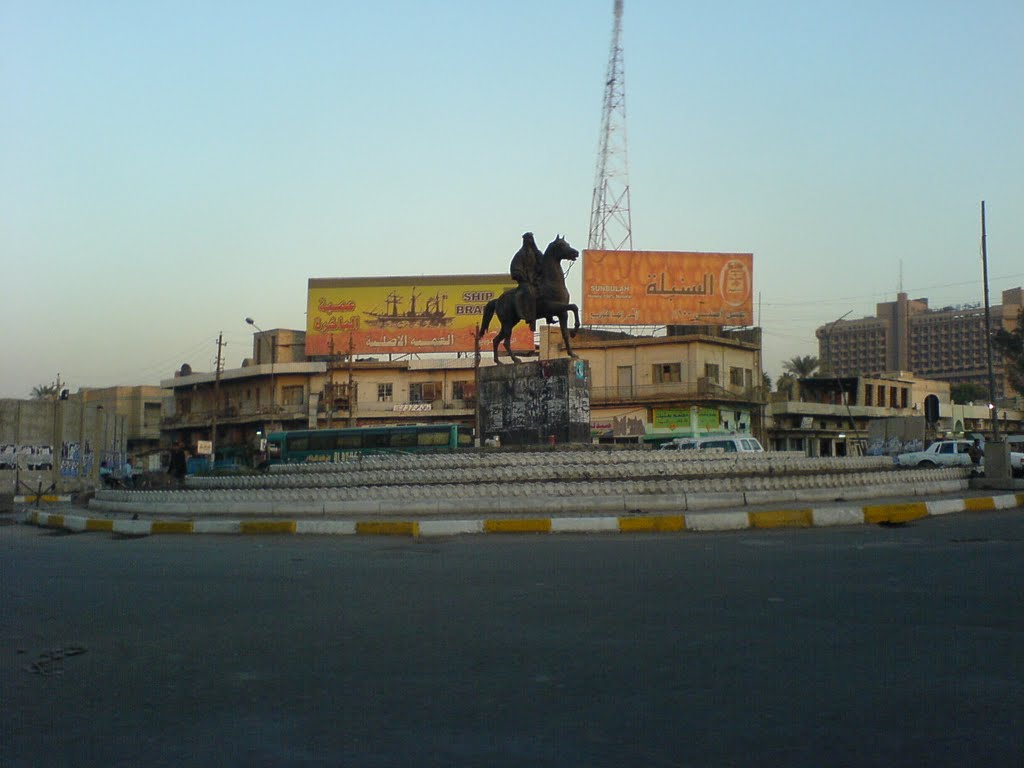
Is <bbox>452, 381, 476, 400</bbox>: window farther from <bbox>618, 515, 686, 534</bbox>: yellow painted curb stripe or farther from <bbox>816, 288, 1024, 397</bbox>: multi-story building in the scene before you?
<bbox>816, 288, 1024, 397</bbox>: multi-story building

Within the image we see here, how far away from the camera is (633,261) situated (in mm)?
45375

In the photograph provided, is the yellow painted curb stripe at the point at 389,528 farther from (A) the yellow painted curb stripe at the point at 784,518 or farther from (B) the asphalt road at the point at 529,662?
(A) the yellow painted curb stripe at the point at 784,518

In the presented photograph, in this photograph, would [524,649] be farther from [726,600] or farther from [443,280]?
[443,280]

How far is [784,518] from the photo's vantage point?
1118cm

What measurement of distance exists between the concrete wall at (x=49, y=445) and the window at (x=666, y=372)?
2858cm

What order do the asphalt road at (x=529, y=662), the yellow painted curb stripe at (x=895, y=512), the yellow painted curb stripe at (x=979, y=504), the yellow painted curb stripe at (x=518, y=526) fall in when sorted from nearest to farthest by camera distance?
the asphalt road at (x=529, y=662)
the yellow painted curb stripe at (x=518, y=526)
the yellow painted curb stripe at (x=895, y=512)
the yellow painted curb stripe at (x=979, y=504)

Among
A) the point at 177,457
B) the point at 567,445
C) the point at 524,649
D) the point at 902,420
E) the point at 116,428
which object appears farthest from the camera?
the point at 902,420

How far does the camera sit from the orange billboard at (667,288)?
4528cm

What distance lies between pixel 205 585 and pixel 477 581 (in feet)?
7.00

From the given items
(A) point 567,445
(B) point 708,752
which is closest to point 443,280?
(A) point 567,445

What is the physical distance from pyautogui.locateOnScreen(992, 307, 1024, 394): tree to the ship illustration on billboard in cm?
2939

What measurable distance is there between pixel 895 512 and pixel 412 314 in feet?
145

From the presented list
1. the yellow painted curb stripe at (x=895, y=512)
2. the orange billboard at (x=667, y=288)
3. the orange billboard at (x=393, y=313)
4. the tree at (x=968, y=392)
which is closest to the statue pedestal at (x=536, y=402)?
the yellow painted curb stripe at (x=895, y=512)

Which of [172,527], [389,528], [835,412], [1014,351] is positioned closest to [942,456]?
[1014,351]
